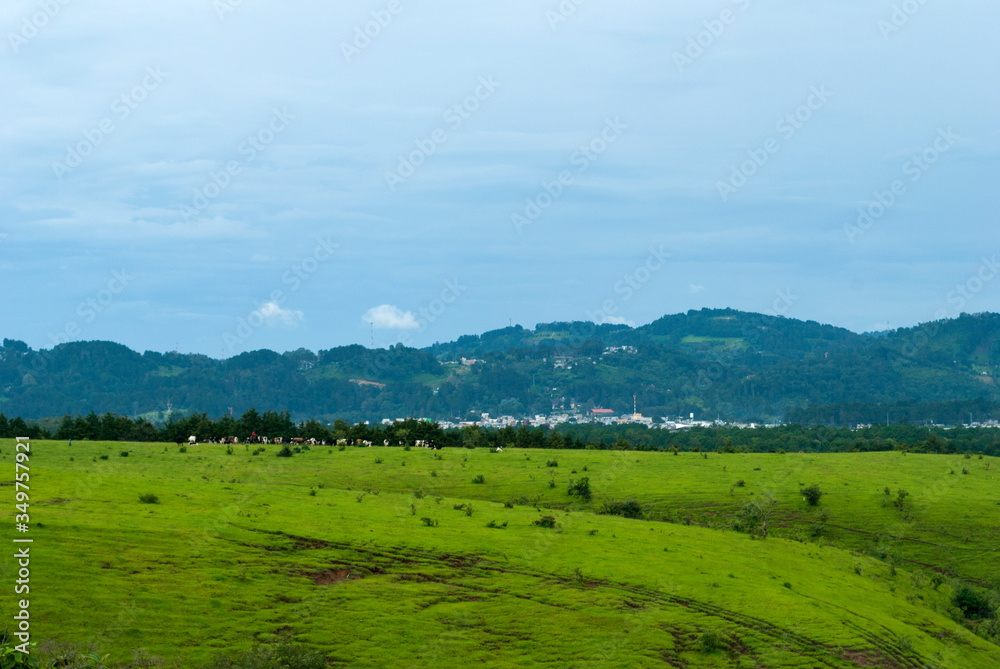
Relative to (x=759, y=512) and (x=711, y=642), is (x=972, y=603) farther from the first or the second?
(x=711, y=642)

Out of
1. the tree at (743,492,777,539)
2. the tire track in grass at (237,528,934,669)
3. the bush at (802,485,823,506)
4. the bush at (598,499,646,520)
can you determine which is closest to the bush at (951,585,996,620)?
the tree at (743,492,777,539)

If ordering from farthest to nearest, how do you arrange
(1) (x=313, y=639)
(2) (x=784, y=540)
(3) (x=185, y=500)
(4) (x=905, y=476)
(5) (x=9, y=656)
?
(4) (x=905, y=476) → (2) (x=784, y=540) → (3) (x=185, y=500) → (1) (x=313, y=639) → (5) (x=9, y=656)

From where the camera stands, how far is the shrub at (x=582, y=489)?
78.0 meters

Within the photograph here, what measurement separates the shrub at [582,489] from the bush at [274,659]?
45.1 m

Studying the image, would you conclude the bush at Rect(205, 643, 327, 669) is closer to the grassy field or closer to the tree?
the grassy field

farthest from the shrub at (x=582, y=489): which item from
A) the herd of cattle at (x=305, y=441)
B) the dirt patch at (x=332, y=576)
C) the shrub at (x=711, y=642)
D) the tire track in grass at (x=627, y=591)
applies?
the dirt patch at (x=332, y=576)

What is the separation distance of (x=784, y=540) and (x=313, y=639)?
40464mm

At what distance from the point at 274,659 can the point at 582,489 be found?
154ft

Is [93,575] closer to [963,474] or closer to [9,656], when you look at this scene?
[9,656]

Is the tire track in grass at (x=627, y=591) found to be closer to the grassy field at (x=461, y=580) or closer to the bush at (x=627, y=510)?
the grassy field at (x=461, y=580)

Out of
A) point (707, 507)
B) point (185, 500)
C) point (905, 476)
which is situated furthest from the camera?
point (905, 476)

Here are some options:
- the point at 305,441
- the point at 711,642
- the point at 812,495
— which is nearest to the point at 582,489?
the point at 812,495

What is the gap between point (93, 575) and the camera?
37.8 meters

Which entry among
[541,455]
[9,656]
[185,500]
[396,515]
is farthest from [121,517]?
[541,455]
